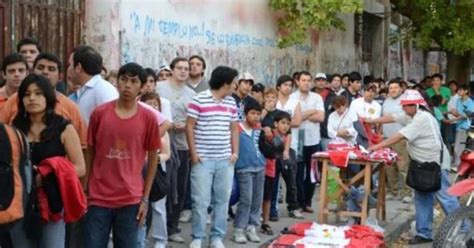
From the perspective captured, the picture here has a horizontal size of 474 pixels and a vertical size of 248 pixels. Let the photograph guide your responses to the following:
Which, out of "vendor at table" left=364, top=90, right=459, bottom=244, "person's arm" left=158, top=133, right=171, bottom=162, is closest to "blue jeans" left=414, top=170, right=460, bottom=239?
"vendor at table" left=364, top=90, right=459, bottom=244

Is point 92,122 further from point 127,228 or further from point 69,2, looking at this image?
point 69,2

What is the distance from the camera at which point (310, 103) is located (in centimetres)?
1119

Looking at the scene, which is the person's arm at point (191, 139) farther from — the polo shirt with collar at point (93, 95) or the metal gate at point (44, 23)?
the metal gate at point (44, 23)

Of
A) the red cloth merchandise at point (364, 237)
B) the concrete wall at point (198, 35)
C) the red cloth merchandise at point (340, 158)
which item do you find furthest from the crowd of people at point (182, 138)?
the concrete wall at point (198, 35)

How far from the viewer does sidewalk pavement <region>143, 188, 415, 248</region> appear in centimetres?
902

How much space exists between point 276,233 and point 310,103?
7.04 feet

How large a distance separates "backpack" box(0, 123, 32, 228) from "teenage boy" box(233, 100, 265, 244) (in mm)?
3949

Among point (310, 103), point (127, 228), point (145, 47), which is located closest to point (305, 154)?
point (310, 103)

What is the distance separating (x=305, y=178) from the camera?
1141 centimetres

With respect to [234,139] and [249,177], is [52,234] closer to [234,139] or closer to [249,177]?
[234,139]

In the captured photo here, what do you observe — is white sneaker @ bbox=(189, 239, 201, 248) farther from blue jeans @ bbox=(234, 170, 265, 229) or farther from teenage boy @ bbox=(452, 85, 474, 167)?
→ teenage boy @ bbox=(452, 85, 474, 167)

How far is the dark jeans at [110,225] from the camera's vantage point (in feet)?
19.6

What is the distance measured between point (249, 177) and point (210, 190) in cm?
82

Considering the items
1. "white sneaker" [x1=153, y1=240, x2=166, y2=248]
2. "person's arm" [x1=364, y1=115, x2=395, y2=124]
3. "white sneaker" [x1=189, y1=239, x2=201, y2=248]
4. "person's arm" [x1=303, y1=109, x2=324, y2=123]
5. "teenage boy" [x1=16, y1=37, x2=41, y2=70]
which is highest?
"teenage boy" [x1=16, y1=37, x2=41, y2=70]
